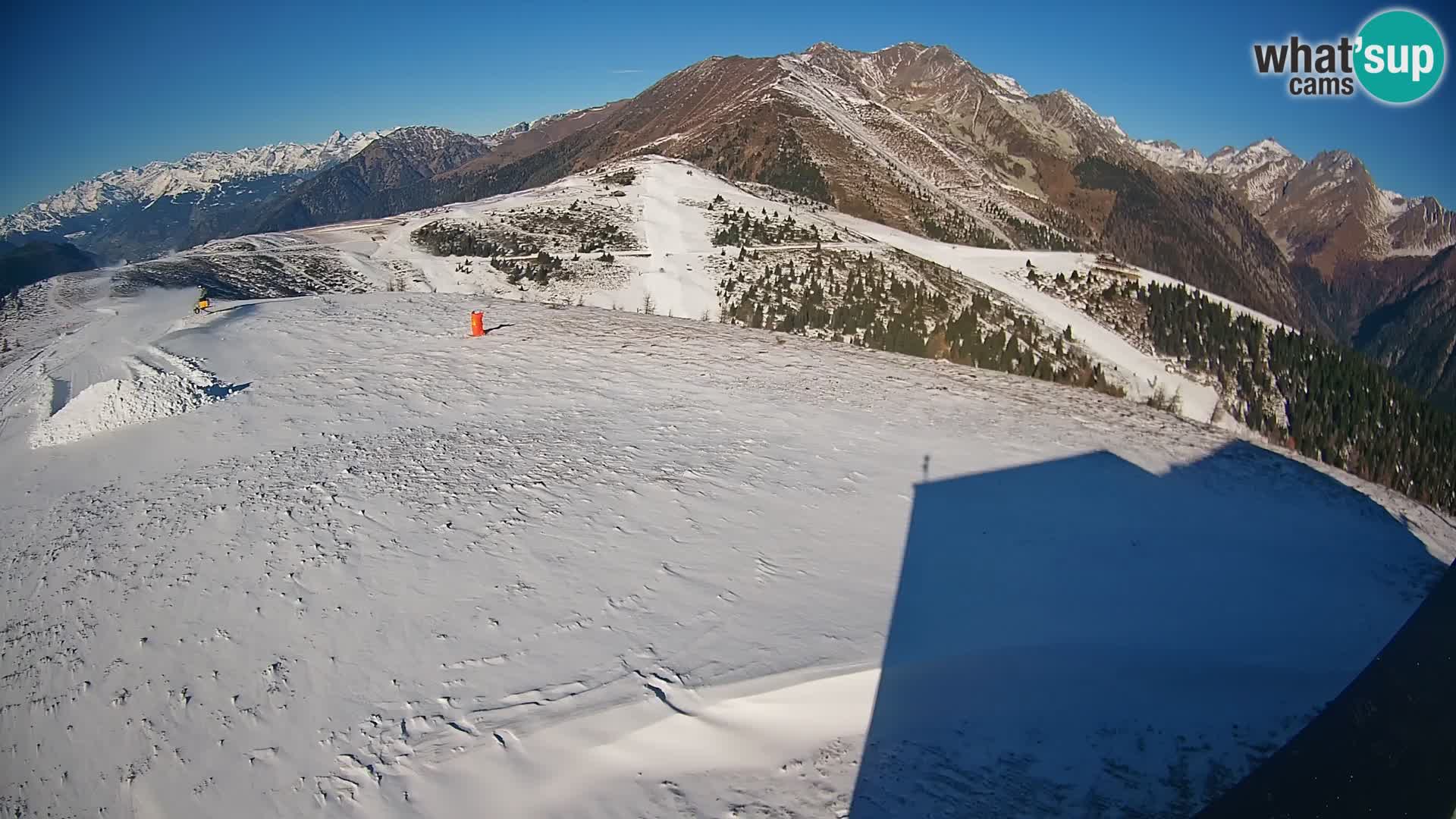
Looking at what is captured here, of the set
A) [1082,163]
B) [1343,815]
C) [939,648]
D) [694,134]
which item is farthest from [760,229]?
[1082,163]

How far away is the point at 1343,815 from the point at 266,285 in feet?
118

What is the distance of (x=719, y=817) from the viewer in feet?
18.8

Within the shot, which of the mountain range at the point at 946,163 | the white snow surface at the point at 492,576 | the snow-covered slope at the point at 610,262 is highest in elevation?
the mountain range at the point at 946,163

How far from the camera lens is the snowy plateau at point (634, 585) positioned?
20.7 feet

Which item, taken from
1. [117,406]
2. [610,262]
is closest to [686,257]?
[610,262]

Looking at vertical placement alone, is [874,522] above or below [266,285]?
below

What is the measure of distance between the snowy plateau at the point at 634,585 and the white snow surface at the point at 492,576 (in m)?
0.05

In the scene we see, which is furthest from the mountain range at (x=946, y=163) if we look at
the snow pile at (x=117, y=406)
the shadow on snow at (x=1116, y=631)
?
the snow pile at (x=117, y=406)

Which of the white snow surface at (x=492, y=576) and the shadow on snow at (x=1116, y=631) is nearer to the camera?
the white snow surface at (x=492, y=576)

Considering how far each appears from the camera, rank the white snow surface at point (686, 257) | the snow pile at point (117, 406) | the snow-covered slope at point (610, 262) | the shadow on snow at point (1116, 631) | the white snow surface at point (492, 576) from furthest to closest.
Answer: the white snow surface at point (686, 257) < the snow-covered slope at point (610, 262) < the snow pile at point (117, 406) < the shadow on snow at point (1116, 631) < the white snow surface at point (492, 576)

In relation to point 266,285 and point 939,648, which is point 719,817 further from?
point 266,285

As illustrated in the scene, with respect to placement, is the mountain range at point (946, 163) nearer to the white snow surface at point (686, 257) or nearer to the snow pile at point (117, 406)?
the white snow surface at point (686, 257)

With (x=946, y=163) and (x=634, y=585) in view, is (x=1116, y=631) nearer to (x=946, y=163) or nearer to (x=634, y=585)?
(x=634, y=585)

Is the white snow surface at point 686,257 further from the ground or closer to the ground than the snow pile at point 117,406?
further from the ground
